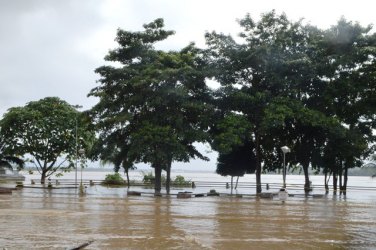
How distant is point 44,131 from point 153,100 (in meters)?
19.9

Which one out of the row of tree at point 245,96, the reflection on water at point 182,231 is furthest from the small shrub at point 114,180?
the reflection on water at point 182,231

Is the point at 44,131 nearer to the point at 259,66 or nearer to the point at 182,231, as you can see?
the point at 259,66

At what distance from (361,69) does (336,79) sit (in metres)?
2.19

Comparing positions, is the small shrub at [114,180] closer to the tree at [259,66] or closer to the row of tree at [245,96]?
the row of tree at [245,96]

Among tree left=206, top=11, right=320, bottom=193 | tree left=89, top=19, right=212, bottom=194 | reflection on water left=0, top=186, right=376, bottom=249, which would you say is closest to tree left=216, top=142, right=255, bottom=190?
tree left=206, top=11, right=320, bottom=193

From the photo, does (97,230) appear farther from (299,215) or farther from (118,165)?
(118,165)

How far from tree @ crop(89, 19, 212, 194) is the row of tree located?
9 cm

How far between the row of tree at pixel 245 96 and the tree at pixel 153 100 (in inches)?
3.4

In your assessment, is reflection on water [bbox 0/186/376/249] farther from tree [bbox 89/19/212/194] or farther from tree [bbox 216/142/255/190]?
tree [bbox 216/142/255/190]

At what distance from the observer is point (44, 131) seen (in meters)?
52.0

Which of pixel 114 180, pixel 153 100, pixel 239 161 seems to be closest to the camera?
pixel 153 100

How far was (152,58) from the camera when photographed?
40.7m

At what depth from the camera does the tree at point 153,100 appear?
36.8m

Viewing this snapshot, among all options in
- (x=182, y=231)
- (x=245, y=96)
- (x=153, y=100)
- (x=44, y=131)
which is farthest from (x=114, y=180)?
(x=182, y=231)
